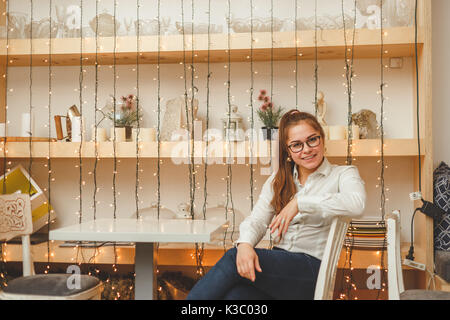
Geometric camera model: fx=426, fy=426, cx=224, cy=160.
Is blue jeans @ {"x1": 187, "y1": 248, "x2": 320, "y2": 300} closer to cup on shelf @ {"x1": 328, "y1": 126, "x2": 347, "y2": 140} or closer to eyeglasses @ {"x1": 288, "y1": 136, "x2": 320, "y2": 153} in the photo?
eyeglasses @ {"x1": 288, "y1": 136, "x2": 320, "y2": 153}

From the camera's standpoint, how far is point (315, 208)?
1539 millimetres

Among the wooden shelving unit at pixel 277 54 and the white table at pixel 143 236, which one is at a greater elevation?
the wooden shelving unit at pixel 277 54

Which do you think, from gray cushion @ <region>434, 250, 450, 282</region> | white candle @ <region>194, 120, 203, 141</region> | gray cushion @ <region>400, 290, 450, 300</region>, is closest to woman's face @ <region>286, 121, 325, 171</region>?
gray cushion @ <region>400, 290, 450, 300</region>

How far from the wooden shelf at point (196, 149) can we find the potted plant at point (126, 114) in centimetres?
20

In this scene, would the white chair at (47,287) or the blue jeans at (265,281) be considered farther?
the white chair at (47,287)

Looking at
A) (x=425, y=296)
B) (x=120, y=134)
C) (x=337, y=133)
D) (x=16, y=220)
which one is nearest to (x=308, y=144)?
(x=425, y=296)

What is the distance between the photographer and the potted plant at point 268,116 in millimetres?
2579

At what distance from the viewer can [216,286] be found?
56.6 inches

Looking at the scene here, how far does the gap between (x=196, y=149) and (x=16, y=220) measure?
1.04 m

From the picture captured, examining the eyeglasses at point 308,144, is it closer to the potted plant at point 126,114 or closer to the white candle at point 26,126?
the potted plant at point 126,114

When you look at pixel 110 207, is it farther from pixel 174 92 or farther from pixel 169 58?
pixel 169 58

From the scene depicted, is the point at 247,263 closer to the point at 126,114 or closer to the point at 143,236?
the point at 143,236

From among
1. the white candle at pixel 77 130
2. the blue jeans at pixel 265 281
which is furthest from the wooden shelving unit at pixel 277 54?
the blue jeans at pixel 265 281

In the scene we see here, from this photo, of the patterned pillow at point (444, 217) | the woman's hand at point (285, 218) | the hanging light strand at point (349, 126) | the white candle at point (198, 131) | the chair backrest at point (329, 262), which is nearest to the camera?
the chair backrest at point (329, 262)
